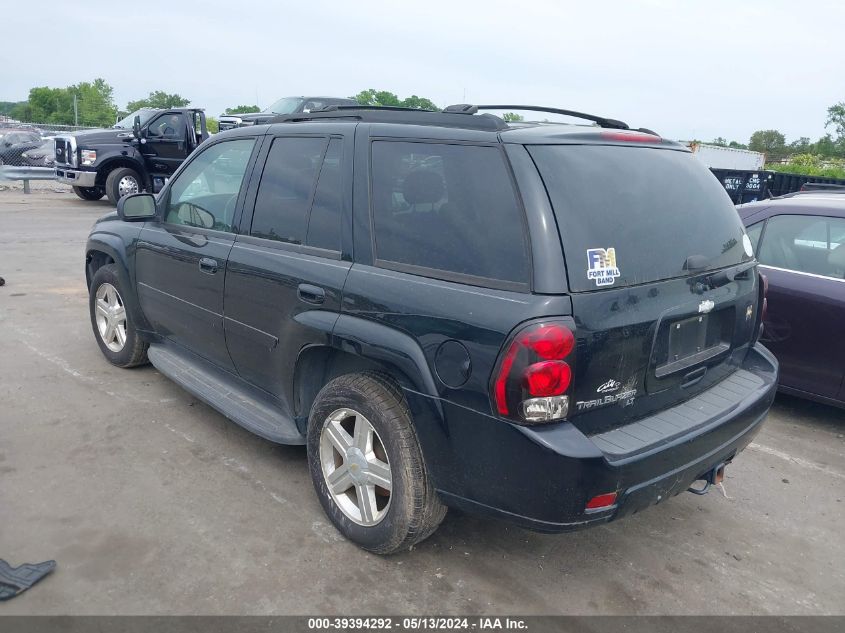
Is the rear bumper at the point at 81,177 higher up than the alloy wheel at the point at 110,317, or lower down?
higher up

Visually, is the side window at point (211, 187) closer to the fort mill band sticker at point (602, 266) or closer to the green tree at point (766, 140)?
the fort mill band sticker at point (602, 266)

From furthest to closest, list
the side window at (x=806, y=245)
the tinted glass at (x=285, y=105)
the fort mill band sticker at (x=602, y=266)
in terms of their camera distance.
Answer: the tinted glass at (x=285, y=105), the side window at (x=806, y=245), the fort mill band sticker at (x=602, y=266)

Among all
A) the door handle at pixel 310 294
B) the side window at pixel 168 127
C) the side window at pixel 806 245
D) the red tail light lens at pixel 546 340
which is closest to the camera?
the red tail light lens at pixel 546 340

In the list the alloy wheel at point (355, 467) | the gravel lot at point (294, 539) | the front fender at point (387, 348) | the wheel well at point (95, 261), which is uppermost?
the front fender at point (387, 348)

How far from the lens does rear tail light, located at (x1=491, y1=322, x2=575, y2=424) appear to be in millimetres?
2484

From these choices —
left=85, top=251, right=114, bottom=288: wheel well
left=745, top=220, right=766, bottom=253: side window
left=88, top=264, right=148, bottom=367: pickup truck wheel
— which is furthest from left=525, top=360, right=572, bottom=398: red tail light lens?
left=85, top=251, right=114, bottom=288: wheel well

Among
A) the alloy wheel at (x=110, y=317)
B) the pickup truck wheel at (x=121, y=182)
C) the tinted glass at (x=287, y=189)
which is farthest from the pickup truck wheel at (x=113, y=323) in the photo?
the pickup truck wheel at (x=121, y=182)

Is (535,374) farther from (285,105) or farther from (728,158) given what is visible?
(728,158)

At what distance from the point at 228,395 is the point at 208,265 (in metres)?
0.75

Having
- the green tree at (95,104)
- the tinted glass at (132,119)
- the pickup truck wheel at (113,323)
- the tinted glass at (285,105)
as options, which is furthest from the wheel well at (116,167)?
the green tree at (95,104)

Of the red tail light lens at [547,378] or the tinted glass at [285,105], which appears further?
the tinted glass at [285,105]

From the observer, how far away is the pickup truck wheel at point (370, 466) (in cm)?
290

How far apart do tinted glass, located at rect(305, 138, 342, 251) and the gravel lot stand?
53.1 inches

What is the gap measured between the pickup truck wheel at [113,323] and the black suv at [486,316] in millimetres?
1524
